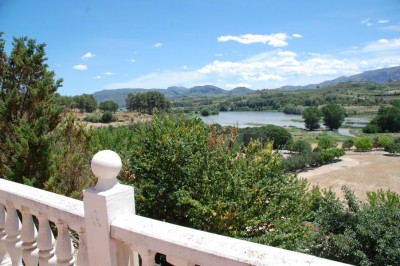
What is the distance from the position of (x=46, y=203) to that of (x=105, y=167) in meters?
0.66

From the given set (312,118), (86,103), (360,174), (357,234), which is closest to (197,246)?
(357,234)

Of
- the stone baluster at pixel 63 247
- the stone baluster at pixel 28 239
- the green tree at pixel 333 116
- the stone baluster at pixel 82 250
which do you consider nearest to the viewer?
the stone baluster at pixel 82 250

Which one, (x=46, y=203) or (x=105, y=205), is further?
(x=46, y=203)

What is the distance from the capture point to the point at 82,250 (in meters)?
1.75

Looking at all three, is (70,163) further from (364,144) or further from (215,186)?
(364,144)

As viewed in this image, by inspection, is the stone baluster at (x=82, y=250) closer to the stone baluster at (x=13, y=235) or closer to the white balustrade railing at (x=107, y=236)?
the white balustrade railing at (x=107, y=236)

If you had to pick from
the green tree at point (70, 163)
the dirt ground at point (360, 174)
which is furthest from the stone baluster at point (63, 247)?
the dirt ground at point (360, 174)

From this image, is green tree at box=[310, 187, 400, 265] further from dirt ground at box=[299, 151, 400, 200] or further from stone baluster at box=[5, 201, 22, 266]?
dirt ground at box=[299, 151, 400, 200]

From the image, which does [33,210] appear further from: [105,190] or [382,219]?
[382,219]

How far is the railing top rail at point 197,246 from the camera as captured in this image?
3.63 ft

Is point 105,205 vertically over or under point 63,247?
over

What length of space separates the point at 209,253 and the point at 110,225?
0.55 m

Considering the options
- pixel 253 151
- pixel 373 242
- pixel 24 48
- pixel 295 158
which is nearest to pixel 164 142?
pixel 253 151

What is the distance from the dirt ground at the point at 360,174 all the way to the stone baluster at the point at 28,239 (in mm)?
44523
